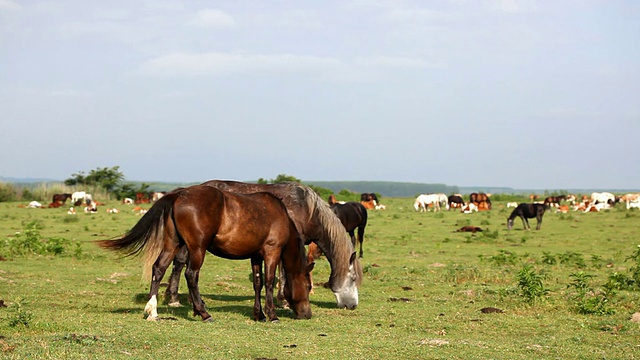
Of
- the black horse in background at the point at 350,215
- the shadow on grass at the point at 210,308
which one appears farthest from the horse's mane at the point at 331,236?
the black horse in background at the point at 350,215

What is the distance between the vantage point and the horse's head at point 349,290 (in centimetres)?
1116

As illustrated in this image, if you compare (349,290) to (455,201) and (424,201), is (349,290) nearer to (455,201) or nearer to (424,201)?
(424,201)

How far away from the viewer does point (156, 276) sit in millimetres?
9391

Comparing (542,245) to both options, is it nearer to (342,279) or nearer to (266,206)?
(342,279)

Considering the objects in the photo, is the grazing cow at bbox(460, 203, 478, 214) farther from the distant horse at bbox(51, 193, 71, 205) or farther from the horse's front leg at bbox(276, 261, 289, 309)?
the horse's front leg at bbox(276, 261, 289, 309)

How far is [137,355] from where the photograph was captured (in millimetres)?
6887

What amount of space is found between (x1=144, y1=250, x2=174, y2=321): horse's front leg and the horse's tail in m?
0.16

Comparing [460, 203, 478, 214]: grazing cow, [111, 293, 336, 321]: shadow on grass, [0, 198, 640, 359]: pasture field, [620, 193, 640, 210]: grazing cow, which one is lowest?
[111, 293, 336, 321]: shadow on grass

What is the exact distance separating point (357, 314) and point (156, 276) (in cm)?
317

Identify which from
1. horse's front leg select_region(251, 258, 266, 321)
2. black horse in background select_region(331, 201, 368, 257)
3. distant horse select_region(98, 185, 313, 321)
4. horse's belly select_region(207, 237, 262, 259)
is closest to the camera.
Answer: distant horse select_region(98, 185, 313, 321)

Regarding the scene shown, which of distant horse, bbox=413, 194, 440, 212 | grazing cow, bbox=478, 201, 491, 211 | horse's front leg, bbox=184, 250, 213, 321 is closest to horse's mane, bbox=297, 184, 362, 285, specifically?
horse's front leg, bbox=184, 250, 213, 321

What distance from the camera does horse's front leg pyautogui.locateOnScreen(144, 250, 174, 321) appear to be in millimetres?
9211

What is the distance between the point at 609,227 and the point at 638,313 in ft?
76.1

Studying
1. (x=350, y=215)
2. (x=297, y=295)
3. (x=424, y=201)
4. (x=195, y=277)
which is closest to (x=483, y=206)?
(x=424, y=201)
